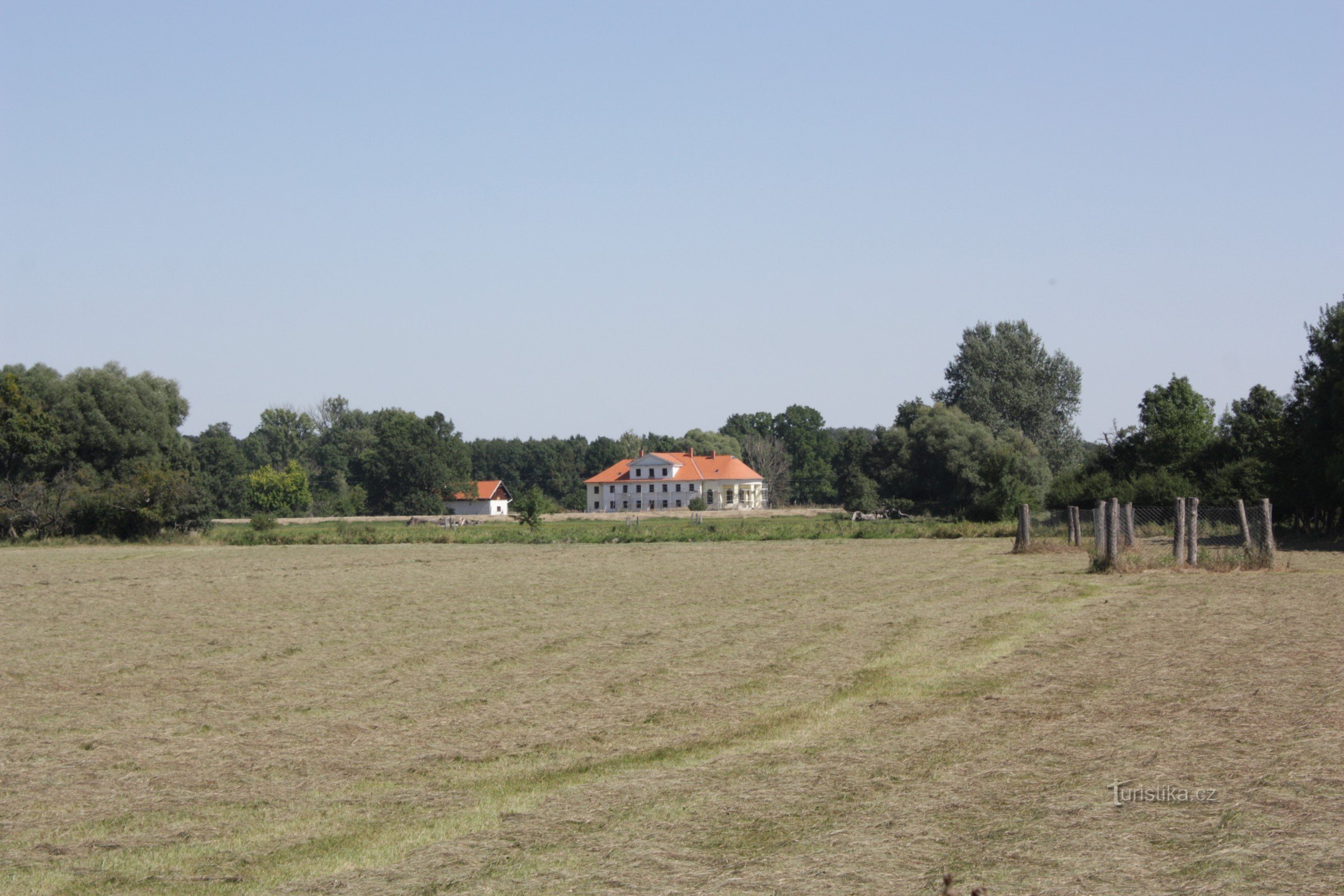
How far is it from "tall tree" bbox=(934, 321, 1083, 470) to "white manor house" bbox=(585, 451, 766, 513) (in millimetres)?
26164

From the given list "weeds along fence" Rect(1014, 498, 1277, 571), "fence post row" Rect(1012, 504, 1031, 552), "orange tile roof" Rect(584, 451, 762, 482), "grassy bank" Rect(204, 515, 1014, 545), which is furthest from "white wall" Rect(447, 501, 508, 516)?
"weeds along fence" Rect(1014, 498, 1277, 571)

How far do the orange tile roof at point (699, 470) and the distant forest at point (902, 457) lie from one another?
1074 cm

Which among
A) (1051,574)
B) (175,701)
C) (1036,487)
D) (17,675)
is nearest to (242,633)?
(17,675)

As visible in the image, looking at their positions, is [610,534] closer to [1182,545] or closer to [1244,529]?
[1182,545]

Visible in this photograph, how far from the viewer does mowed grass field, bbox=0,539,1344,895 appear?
5.82 metres

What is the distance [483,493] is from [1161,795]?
103 metres

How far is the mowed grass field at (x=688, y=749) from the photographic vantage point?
5.82 meters

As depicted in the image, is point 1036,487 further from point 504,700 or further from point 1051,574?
point 504,700

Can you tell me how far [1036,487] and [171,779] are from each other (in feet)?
195

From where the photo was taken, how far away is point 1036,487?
61938 mm

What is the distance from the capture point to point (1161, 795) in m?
6.77

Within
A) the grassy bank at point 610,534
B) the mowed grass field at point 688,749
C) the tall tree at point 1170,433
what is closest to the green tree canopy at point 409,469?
the grassy bank at point 610,534

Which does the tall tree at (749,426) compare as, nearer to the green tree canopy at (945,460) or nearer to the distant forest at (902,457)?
the distant forest at (902,457)

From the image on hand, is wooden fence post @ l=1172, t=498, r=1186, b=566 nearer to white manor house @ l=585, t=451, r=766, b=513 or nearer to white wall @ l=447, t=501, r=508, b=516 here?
white manor house @ l=585, t=451, r=766, b=513
